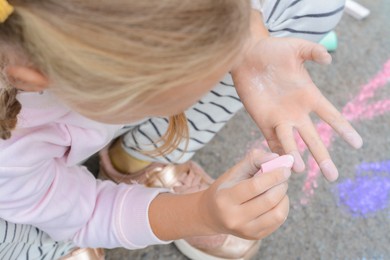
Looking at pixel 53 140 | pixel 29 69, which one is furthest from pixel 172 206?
pixel 29 69

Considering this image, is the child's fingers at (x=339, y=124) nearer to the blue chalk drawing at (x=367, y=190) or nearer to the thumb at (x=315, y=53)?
the thumb at (x=315, y=53)

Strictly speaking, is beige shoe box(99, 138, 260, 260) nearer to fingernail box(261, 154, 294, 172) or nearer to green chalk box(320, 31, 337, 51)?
fingernail box(261, 154, 294, 172)

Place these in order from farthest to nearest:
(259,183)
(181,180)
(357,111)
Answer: (357,111)
(181,180)
(259,183)

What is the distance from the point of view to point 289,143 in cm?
61

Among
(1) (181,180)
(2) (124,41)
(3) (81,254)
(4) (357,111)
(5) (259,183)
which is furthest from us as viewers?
(4) (357,111)

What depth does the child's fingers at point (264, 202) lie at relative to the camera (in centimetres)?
55

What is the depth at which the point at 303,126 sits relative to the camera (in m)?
0.64

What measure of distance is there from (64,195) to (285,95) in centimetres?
32

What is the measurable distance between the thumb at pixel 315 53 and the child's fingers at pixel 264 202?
161mm

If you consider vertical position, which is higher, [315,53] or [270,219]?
[315,53]

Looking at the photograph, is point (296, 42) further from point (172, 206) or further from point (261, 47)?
point (172, 206)

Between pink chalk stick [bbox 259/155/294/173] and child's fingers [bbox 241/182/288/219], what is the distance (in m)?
0.02

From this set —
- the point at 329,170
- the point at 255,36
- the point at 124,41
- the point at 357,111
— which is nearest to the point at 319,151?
the point at 329,170

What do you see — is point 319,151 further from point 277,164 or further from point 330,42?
point 330,42
